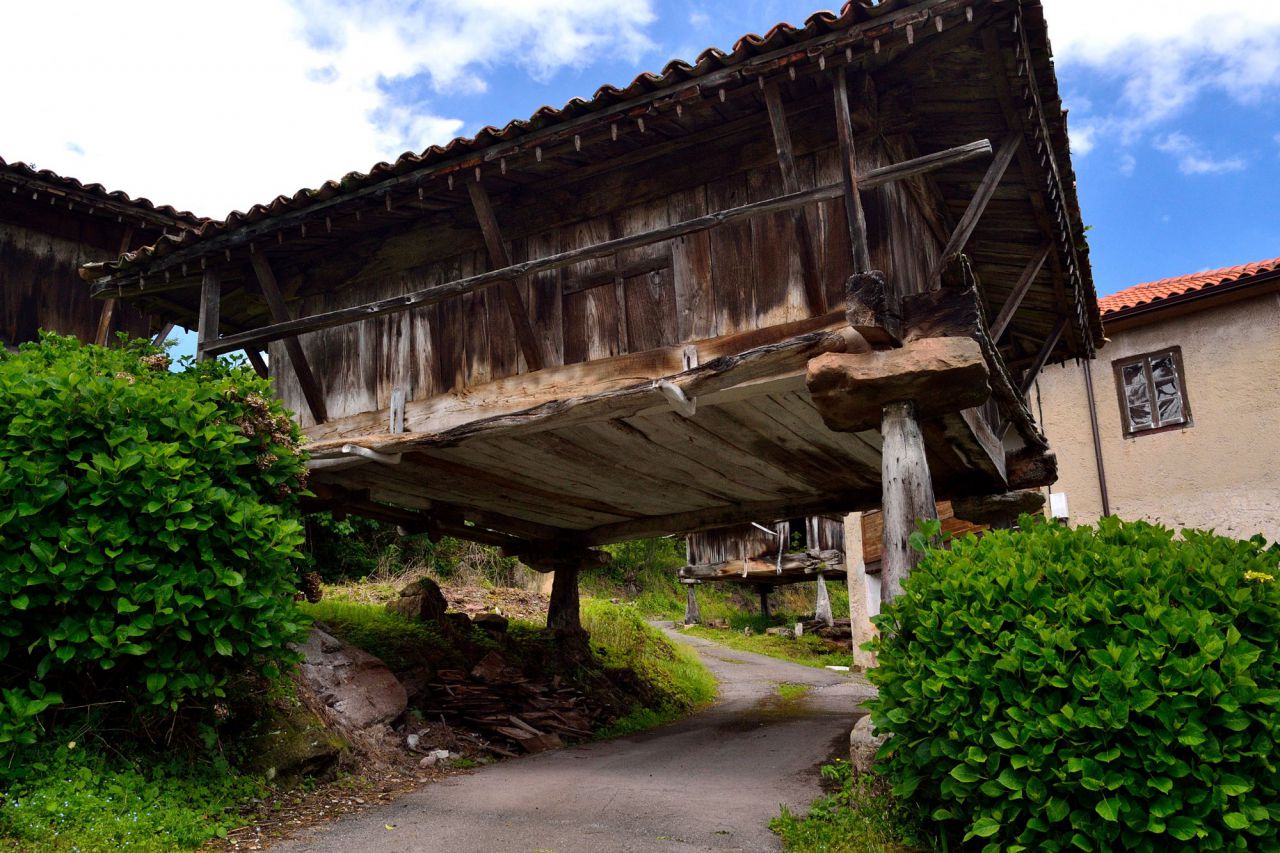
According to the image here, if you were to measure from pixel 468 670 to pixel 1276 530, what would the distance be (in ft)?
33.8

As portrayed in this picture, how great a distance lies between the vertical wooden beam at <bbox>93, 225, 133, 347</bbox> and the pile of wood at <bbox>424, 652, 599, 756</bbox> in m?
5.73

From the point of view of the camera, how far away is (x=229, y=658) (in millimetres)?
5559

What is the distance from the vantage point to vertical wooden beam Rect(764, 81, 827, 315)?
575 cm

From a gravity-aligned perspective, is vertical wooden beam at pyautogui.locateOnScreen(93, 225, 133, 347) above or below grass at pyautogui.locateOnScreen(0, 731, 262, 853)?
above

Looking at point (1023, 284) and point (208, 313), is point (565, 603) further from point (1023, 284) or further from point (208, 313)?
point (1023, 284)

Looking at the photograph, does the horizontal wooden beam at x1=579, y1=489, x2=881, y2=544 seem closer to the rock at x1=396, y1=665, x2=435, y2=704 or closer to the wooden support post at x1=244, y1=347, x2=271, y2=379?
the rock at x1=396, y1=665, x2=435, y2=704

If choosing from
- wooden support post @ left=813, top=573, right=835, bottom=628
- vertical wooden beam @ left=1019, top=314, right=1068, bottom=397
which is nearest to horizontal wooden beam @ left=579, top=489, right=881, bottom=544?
vertical wooden beam @ left=1019, top=314, right=1068, bottom=397

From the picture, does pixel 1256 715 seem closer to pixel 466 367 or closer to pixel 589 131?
pixel 589 131

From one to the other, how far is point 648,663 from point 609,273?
7318 mm

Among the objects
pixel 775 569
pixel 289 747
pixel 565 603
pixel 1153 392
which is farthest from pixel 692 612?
pixel 289 747

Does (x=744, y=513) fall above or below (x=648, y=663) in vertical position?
above

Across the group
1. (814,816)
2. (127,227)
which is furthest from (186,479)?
(127,227)

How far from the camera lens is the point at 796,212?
638cm

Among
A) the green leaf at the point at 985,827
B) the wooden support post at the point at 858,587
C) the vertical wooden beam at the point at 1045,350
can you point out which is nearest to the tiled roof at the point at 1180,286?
the vertical wooden beam at the point at 1045,350
